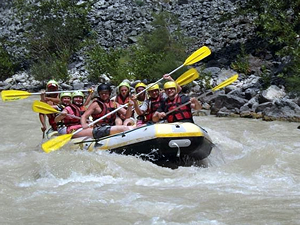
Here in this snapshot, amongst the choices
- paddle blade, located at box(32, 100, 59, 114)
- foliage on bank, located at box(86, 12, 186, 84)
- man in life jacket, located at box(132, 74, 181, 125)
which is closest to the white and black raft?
man in life jacket, located at box(132, 74, 181, 125)

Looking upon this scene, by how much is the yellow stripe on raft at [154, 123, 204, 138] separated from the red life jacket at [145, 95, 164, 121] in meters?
1.03

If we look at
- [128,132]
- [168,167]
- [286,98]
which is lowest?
[286,98]

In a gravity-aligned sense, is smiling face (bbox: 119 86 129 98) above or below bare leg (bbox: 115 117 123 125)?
above

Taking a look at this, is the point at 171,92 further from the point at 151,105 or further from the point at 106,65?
the point at 106,65

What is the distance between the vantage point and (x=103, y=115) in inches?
249

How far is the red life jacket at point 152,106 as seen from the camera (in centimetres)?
638

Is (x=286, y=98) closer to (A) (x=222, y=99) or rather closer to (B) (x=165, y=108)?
(A) (x=222, y=99)

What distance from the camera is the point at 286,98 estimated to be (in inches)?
406

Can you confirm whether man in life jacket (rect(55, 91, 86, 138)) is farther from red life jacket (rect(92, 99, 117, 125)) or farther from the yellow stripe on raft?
the yellow stripe on raft

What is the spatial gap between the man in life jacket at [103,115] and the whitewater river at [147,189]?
1.45 feet

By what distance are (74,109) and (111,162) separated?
1595 mm

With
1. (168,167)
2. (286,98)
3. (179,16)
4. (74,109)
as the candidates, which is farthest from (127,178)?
(179,16)

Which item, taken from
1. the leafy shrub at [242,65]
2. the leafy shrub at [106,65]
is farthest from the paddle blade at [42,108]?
the leafy shrub at [106,65]

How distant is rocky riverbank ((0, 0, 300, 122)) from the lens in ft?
34.7
